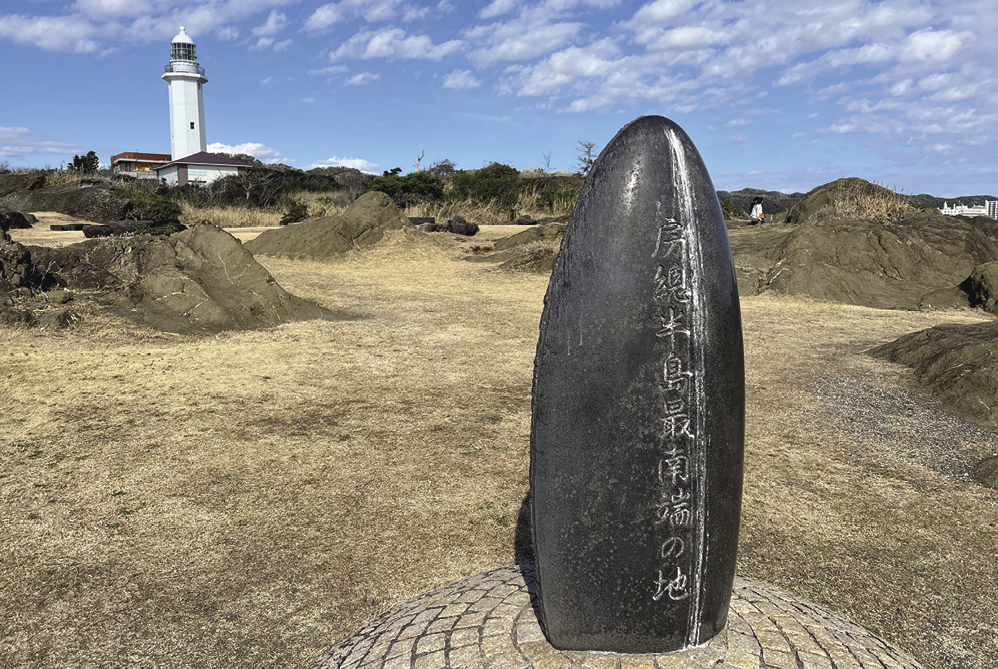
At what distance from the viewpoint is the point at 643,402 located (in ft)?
6.44

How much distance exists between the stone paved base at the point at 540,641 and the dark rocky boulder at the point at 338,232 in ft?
50.0

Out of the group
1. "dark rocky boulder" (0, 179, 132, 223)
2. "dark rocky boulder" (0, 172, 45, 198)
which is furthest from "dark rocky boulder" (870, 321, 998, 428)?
"dark rocky boulder" (0, 172, 45, 198)

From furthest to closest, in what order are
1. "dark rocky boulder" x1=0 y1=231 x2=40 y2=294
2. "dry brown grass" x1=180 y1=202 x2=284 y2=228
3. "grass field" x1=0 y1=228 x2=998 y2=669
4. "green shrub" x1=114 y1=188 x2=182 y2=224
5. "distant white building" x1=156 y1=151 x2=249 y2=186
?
"distant white building" x1=156 y1=151 x2=249 y2=186
"dry brown grass" x1=180 y1=202 x2=284 y2=228
"green shrub" x1=114 y1=188 x2=182 y2=224
"dark rocky boulder" x1=0 y1=231 x2=40 y2=294
"grass field" x1=0 y1=228 x2=998 y2=669

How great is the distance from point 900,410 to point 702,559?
5212 millimetres

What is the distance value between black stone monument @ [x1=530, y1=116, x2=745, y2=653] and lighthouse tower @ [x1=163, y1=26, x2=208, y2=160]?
186ft

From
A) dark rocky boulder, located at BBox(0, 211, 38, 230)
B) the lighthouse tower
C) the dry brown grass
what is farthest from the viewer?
the lighthouse tower

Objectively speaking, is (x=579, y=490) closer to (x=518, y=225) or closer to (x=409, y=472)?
(x=409, y=472)

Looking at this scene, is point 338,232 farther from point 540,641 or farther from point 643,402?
point 643,402

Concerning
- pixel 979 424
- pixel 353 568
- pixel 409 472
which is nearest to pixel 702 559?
pixel 353 568

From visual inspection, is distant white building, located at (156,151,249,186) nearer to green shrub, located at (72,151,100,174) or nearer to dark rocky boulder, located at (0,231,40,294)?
green shrub, located at (72,151,100,174)

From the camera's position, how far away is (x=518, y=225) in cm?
2681

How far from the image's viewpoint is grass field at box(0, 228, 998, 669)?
10.4 ft

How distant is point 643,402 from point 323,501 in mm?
2925

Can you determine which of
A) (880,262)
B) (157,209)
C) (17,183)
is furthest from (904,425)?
(17,183)
